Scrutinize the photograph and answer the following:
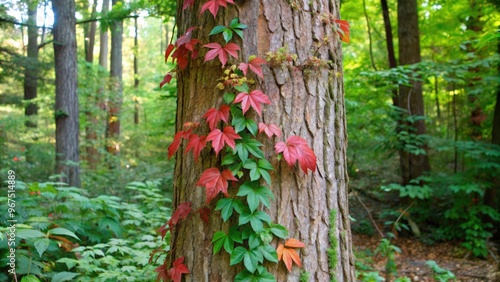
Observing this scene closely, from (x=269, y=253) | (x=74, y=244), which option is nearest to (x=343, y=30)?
(x=269, y=253)

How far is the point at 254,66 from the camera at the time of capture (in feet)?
6.25

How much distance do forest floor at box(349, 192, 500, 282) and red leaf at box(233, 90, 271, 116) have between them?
3.56 metres

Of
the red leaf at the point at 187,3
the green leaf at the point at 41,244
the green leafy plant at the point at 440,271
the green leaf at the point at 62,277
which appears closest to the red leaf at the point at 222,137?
the red leaf at the point at 187,3

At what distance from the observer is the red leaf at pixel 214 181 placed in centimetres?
183

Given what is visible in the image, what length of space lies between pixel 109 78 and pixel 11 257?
10.9 metres

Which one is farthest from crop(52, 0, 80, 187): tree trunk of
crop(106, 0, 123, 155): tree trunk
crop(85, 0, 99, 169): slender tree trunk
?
crop(106, 0, 123, 155): tree trunk

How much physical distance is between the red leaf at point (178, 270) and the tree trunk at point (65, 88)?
5424 millimetres

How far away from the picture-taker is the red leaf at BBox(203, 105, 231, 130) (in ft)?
6.21

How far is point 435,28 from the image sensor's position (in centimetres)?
847

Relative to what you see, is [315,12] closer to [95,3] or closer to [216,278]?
[216,278]

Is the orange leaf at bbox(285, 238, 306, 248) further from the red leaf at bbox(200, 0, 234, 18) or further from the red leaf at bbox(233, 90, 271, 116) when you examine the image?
the red leaf at bbox(200, 0, 234, 18)

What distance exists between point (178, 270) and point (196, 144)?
642 mm

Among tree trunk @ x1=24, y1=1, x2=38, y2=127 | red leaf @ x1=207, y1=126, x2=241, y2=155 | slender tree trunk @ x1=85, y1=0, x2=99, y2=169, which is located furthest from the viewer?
slender tree trunk @ x1=85, y1=0, x2=99, y2=169

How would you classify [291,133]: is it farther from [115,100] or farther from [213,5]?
[115,100]
